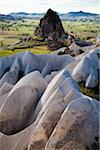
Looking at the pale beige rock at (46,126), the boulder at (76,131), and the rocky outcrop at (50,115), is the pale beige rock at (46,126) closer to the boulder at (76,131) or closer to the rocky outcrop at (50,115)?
the rocky outcrop at (50,115)

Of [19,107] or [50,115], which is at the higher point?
[50,115]

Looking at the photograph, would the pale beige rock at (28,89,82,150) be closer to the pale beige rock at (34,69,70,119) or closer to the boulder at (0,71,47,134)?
the pale beige rock at (34,69,70,119)

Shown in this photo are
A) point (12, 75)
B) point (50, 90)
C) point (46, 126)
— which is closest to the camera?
point (46, 126)

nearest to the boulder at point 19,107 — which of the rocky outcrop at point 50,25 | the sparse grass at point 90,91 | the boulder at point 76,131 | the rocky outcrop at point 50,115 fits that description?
the rocky outcrop at point 50,115

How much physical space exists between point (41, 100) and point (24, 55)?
25.3 meters

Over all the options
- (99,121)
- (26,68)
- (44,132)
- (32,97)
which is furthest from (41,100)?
(26,68)

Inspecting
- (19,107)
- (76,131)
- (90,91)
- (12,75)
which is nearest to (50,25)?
(12,75)

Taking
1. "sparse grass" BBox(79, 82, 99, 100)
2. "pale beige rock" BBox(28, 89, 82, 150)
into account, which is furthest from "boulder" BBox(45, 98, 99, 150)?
"sparse grass" BBox(79, 82, 99, 100)

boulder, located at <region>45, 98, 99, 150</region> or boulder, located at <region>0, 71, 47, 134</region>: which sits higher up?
boulder, located at <region>45, 98, 99, 150</region>

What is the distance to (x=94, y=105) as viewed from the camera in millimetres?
22734

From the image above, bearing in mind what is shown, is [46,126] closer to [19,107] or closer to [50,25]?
A: [19,107]

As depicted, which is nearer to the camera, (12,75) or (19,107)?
(19,107)

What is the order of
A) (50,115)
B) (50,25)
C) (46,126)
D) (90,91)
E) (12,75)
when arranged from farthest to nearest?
(50,25) < (12,75) < (90,91) < (50,115) < (46,126)

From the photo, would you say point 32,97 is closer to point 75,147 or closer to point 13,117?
point 13,117
